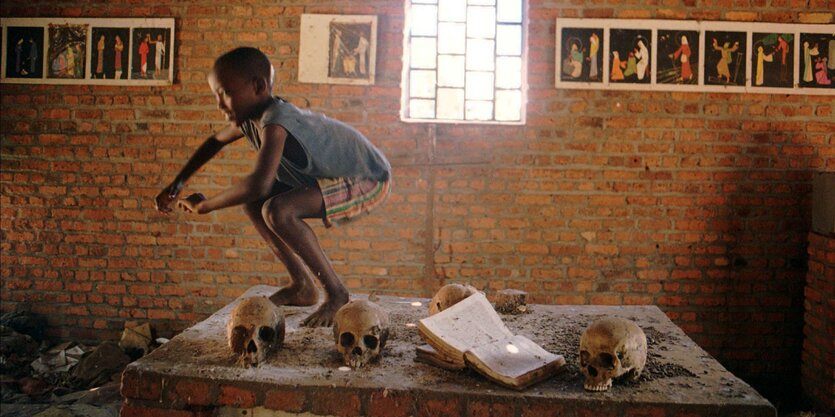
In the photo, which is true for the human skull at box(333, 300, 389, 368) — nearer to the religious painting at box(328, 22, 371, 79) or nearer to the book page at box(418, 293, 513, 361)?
the book page at box(418, 293, 513, 361)

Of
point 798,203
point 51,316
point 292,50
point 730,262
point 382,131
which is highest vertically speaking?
point 292,50

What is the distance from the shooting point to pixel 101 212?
14.5 feet

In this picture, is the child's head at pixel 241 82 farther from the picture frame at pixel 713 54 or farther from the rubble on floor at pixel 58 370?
the picture frame at pixel 713 54

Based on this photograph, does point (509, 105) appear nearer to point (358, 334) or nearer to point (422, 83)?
point (422, 83)

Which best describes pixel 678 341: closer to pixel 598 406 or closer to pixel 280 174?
pixel 598 406

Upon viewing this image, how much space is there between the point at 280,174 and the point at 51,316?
290 centimetres

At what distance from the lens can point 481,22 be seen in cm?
434

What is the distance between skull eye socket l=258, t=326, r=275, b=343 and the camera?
7.36 feet

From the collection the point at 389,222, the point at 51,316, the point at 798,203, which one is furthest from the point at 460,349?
the point at 51,316

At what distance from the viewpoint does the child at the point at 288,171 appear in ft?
8.11

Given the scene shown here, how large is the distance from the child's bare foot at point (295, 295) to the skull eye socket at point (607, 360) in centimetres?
153

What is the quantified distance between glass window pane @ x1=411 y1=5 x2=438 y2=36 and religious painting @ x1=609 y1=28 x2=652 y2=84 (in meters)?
1.28

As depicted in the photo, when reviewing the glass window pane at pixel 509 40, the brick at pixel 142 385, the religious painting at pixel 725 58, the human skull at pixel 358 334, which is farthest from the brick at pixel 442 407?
the religious painting at pixel 725 58

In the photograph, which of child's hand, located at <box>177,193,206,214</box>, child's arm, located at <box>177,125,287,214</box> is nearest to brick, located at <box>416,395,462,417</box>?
child's arm, located at <box>177,125,287,214</box>
